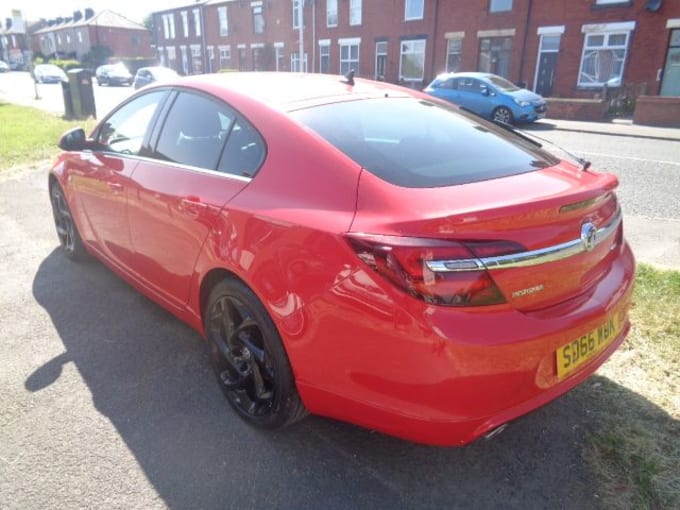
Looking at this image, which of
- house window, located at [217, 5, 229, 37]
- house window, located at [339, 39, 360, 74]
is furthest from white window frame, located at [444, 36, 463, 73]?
house window, located at [217, 5, 229, 37]

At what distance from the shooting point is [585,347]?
215 centimetres

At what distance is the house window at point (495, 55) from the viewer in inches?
972

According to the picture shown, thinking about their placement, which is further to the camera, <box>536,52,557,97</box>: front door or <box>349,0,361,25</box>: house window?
<box>349,0,361,25</box>: house window

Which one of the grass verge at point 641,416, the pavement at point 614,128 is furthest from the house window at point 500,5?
the grass verge at point 641,416

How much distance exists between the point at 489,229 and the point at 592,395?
1.48 m

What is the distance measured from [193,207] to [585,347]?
193 centimetres

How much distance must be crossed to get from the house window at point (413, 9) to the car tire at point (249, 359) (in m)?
28.4

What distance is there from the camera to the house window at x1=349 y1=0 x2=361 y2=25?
31.1 meters

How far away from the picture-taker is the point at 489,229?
1.89 metres

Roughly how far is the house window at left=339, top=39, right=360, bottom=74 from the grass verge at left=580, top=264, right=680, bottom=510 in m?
30.8

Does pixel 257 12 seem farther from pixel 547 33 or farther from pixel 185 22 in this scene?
pixel 547 33

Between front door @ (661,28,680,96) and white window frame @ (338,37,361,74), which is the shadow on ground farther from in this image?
white window frame @ (338,37,361,74)

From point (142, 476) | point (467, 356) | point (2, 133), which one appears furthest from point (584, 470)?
point (2, 133)

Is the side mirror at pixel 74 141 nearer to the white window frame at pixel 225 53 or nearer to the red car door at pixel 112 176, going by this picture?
the red car door at pixel 112 176
